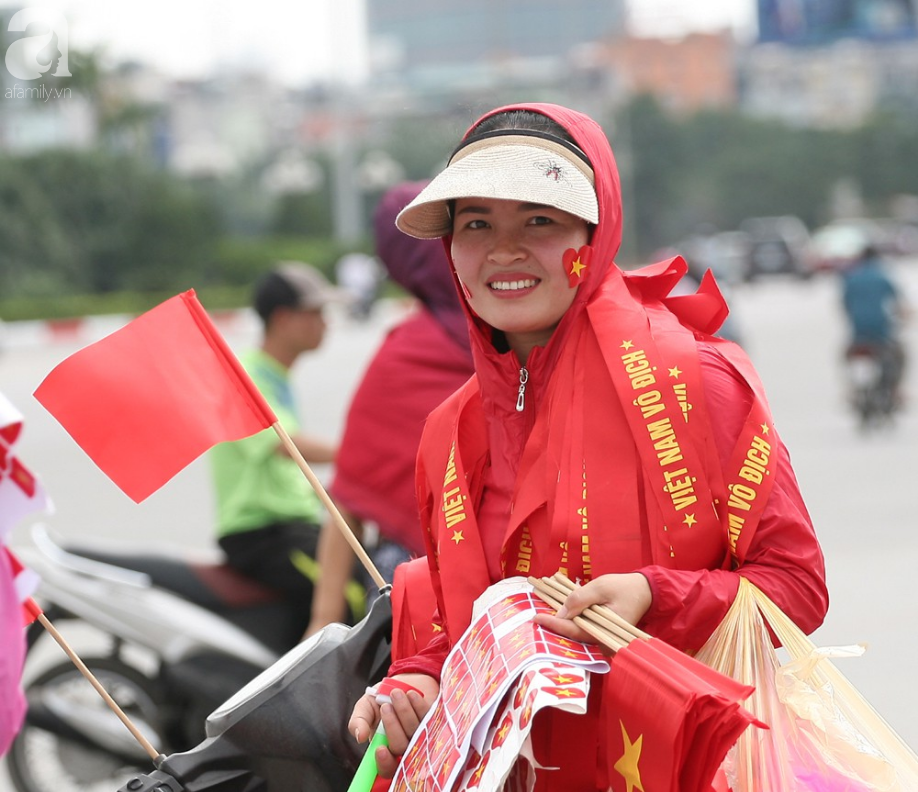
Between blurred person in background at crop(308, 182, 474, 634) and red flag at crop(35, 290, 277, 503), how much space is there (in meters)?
0.91

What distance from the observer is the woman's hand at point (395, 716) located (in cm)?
210

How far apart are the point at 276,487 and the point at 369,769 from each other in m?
2.33

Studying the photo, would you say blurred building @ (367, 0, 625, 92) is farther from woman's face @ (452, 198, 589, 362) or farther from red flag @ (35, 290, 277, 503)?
woman's face @ (452, 198, 589, 362)

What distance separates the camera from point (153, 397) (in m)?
2.48

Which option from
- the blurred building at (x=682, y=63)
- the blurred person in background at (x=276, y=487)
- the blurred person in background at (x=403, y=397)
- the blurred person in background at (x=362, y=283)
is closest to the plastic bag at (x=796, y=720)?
the blurred person in background at (x=403, y=397)

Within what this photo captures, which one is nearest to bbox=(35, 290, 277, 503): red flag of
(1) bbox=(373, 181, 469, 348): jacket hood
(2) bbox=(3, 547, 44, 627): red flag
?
(2) bbox=(3, 547, 44, 627): red flag

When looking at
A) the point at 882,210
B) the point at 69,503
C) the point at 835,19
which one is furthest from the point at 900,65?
the point at 69,503

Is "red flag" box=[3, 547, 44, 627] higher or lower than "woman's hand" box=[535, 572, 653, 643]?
lower

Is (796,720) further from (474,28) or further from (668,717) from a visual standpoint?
(474,28)

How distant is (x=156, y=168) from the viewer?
137 feet

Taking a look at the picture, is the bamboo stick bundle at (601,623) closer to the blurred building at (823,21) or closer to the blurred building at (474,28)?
the blurred building at (823,21)

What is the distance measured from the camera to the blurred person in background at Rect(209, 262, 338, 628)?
4.35m

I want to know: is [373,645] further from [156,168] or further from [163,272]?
[156,168]

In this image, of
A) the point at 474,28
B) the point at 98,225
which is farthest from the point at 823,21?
the point at 474,28
